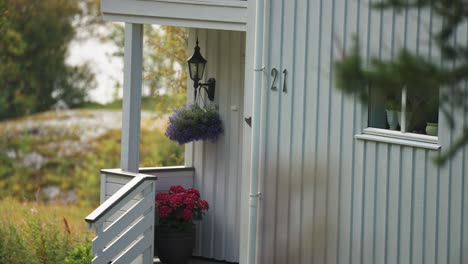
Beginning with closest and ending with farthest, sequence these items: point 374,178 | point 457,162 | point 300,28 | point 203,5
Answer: point 457,162, point 374,178, point 300,28, point 203,5

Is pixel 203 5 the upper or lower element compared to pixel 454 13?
upper

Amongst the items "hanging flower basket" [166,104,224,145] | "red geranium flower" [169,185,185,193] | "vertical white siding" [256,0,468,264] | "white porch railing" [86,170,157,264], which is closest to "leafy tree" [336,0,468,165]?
→ "vertical white siding" [256,0,468,264]

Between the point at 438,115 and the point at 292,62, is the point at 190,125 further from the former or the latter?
the point at 438,115

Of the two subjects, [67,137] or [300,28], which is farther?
[67,137]

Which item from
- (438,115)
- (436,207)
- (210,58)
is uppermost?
(210,58)

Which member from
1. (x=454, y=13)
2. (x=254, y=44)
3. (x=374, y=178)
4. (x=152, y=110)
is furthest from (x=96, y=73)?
(x=454, y=13)

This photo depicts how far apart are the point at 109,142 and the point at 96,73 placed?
71.3 inches

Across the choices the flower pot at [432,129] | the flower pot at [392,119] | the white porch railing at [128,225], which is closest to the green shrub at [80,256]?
the white porch railing at [128,225]

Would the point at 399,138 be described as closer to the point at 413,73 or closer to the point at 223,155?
the point at 223,155

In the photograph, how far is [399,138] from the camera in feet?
24.5

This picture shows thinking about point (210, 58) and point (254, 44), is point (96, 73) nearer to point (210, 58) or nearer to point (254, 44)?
point (210, 58)

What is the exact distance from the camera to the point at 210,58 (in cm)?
1056

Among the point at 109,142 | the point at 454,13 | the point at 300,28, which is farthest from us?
the point at 109,142

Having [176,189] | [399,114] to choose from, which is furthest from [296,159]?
[176,189]
